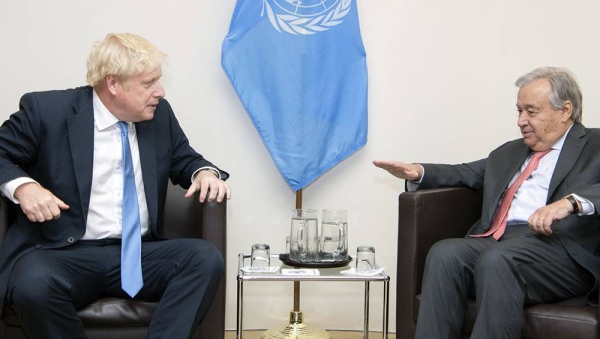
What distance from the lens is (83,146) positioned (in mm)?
2789

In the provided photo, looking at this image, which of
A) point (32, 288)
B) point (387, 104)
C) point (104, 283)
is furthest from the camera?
point (387, 104)

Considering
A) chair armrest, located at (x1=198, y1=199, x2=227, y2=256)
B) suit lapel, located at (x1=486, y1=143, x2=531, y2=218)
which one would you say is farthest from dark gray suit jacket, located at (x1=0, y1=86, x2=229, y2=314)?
suit lapel, located at (x1=486, y1=143, x2=531, y2=218)

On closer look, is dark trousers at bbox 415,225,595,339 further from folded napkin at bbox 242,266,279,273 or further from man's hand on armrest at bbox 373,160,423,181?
folded napkin at bbox 242,266,279,273

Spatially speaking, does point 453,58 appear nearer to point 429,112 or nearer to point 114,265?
point 429,112

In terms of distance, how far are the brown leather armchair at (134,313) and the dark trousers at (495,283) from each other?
74 centimetres

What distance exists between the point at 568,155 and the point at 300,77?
1.31 metres

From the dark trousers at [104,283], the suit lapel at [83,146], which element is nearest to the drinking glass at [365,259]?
the dark trousers at [104,283]

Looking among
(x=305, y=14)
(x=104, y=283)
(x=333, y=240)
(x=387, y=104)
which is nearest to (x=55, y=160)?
(x=104, y=283)

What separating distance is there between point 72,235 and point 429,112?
1.97 meters

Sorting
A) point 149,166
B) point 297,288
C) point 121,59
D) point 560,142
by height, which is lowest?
point 297,288

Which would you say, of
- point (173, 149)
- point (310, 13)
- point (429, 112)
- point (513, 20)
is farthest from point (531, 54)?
point (173, 149)

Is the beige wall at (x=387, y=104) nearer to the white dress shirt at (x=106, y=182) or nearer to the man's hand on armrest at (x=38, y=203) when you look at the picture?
the white dress shirt at (x=106, y=182)

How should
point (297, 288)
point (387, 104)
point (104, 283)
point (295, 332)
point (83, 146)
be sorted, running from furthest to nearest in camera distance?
point (387, 104), point (297, 288), point (295, 332), point (83, 146), point (104, 283)

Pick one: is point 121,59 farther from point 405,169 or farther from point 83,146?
point 405,169
